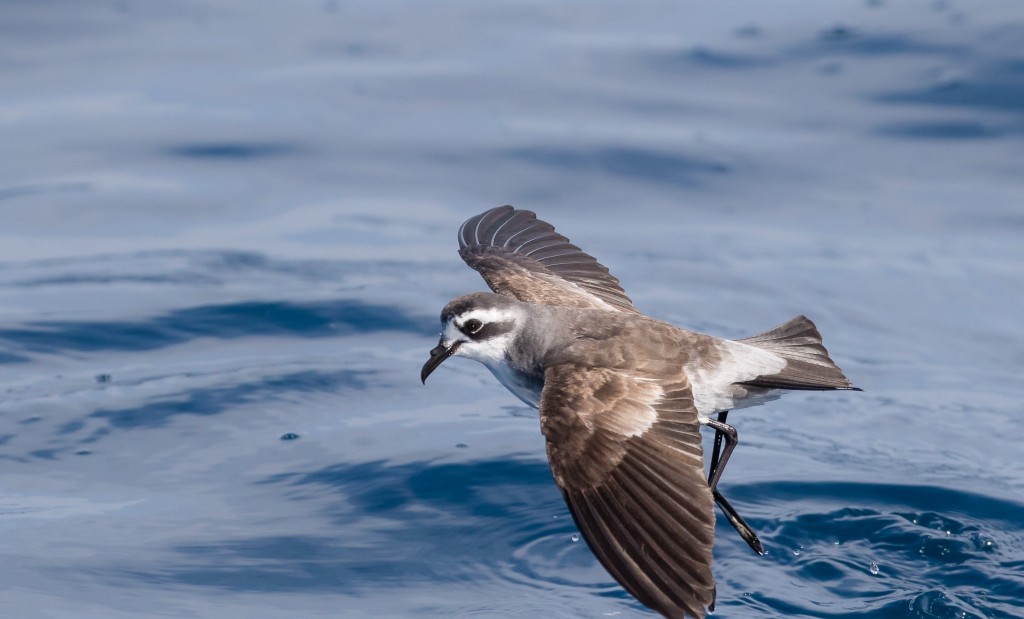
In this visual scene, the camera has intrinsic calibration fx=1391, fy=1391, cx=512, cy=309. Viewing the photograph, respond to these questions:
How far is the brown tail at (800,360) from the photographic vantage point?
641 cm

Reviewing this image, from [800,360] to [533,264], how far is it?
224 centimetres

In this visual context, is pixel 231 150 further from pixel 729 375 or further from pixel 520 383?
pixel 729 375

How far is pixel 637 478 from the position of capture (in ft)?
18.2

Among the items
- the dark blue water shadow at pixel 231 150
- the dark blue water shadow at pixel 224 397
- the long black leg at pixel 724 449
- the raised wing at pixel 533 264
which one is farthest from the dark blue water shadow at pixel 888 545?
the dark blue water shadow at pixel 231 150

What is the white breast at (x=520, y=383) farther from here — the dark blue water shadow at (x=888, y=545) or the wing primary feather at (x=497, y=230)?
the wing primary feather at (x=497, y=230)

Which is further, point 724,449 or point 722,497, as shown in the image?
point 724,449

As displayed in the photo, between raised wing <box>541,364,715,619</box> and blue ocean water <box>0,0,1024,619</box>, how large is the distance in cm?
149

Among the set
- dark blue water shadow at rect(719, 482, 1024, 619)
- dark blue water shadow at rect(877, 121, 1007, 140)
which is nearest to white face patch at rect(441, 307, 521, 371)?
dark blue water shadow at rect(719, 482, 1024, 619)

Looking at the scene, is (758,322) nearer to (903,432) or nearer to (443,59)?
(903,432)

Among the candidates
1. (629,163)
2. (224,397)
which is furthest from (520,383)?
(629,163)

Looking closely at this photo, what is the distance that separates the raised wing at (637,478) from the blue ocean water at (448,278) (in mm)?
1486

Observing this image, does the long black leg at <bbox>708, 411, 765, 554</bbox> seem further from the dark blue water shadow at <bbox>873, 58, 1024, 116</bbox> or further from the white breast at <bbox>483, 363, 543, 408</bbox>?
the dark blue water shadow at <bbox>873, 58, 1024, 116</bbox>

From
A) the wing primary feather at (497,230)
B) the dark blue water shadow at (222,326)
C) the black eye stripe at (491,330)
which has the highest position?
the wing primary feather at (497,230)

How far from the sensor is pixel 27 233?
39.4 ft
